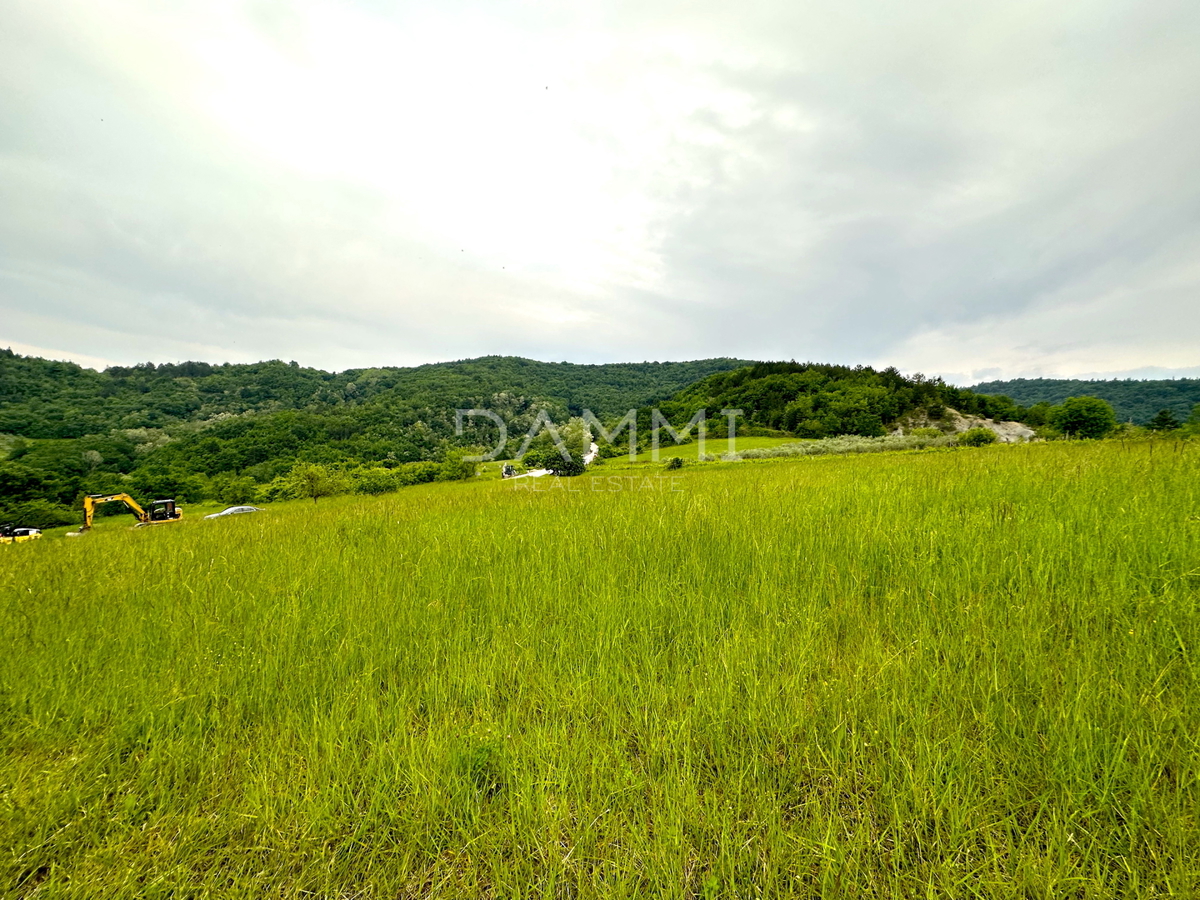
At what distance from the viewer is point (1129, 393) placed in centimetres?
10012

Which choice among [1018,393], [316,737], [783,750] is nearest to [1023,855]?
[783,750]

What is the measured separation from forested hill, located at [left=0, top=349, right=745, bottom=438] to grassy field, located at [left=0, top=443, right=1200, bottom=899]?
289 feet

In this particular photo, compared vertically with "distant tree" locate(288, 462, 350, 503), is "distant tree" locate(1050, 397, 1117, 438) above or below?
above

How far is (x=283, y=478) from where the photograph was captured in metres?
70.2

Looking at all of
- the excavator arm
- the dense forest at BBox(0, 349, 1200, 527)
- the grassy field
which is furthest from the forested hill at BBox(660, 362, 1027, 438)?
the grassy field

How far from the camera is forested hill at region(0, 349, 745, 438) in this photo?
89938mm

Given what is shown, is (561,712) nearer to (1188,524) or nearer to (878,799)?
(878,799)

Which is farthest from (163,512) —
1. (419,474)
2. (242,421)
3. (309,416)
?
(242,421)

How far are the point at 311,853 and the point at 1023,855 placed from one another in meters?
2.34

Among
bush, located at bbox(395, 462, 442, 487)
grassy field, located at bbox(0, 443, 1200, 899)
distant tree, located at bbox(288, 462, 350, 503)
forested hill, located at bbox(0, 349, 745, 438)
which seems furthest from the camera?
forested hill, located at bbox(0, 349, 745, 438)

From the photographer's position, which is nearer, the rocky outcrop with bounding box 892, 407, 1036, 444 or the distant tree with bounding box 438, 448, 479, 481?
the distant tree with bounding box 438, 448, 479, 481

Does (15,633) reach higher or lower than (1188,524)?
lower

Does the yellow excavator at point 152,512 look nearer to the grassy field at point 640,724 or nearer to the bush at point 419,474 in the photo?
the bush at point 419,474

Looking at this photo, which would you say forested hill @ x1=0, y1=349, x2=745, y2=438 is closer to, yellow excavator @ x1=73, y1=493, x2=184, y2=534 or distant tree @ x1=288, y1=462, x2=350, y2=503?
distant tree @ x1=288, y1=462, x2=350, y2=503
